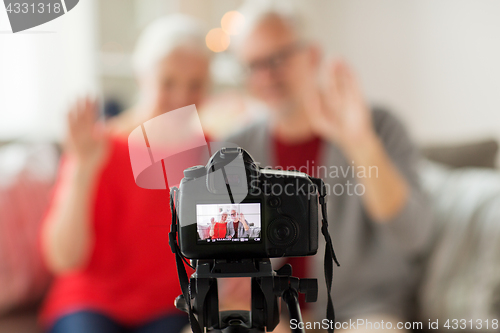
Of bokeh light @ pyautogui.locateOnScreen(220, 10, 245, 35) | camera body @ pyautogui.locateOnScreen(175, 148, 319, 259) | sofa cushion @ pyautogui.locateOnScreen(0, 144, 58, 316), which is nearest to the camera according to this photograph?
camera body @ pyautogui.locateOnScreen(175, 148, 319, 259)

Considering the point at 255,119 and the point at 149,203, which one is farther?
the point at 255,119

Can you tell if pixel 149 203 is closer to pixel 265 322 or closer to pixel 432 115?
pixel 265 322

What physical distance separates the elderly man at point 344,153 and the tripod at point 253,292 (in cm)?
15

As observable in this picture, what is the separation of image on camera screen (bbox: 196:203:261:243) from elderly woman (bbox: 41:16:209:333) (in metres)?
0.04

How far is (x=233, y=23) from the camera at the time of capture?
706 mm

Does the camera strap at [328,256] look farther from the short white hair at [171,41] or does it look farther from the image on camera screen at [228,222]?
the short white hair at [171,41]

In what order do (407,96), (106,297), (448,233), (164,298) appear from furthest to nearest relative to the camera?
(407,96), (448,233), (106,297), (164,298)

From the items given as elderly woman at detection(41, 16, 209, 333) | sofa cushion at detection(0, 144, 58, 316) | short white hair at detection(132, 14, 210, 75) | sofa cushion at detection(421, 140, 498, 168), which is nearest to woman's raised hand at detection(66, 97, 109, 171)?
elderly woman at detection(41, 16, 209, 333)

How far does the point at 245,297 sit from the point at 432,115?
50.1 inches

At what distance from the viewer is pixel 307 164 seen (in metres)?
0.51

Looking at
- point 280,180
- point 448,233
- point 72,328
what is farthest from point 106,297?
point 448,233

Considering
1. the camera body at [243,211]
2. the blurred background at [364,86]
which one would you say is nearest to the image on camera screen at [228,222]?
the camera body at [243,211]

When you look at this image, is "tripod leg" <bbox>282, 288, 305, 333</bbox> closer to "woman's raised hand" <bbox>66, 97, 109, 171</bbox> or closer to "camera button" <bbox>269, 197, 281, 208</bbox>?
"camera button" <bbox>269, 197, 281, 208</bbox>

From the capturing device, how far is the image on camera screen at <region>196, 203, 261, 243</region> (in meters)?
0.26
